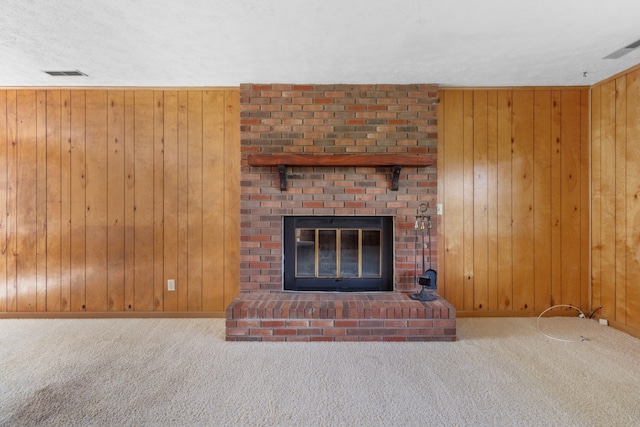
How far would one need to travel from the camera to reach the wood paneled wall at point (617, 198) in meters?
2.69

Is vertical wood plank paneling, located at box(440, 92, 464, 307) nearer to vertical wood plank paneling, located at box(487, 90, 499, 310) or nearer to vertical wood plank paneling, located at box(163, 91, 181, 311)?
vertical wood plank paneling, located at box(487, 90, 499, 310)

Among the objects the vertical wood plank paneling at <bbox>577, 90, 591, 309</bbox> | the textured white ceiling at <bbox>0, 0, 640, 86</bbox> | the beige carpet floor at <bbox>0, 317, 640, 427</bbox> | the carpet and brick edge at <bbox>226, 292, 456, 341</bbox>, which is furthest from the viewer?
the vertical wood plank paneling at <bbox>577, 90, 591, 309</bbox>

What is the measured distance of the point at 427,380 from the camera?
1.99 metres

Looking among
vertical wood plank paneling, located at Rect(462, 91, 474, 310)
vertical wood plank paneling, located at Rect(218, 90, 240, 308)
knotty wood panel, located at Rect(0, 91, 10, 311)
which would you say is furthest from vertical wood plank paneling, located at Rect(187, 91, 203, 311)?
vertical wood plank paneling, located at Rect(462, 91, 474, 310)

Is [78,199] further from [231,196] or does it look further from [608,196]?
[608,196]

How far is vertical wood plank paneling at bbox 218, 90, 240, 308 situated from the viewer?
3.15 meters

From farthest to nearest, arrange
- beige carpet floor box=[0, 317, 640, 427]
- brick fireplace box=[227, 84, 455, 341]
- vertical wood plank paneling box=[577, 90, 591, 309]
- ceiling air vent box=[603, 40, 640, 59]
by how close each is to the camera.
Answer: vertical wood plank paneling box=[577, 90, 591, 309] → brick fireplace box=[227, 84, 455, 341] → ceiling air vent box=[603, 40, 640, 59] → beige carpet floor box=[0, 317, 640, 427]

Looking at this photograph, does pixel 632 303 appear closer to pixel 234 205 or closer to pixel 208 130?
pixel 234 205

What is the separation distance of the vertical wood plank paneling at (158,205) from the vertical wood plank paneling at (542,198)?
3.85m

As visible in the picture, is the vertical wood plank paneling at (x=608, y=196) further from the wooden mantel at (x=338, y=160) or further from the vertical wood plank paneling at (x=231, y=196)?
the vertical wood plank paneling at (x=231, y=196)

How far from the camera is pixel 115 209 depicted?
313cm

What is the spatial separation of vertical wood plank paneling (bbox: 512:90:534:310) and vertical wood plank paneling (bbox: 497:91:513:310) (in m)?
0.05

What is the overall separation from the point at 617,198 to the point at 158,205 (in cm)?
447

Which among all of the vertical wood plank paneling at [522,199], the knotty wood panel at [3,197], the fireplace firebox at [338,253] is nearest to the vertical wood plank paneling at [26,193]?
the knotty wood panel at [3,197]
